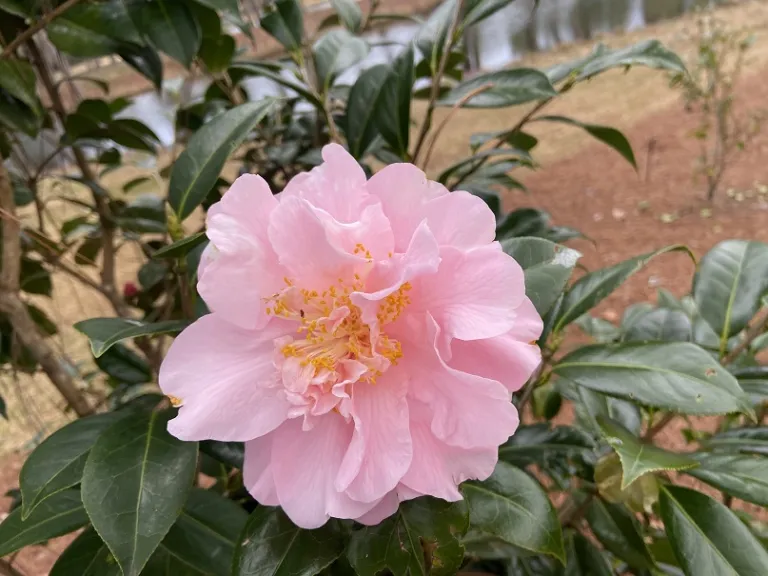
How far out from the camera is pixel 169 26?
82 centimetres

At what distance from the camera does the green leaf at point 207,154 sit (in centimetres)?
67

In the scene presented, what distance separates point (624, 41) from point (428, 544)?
6326mm

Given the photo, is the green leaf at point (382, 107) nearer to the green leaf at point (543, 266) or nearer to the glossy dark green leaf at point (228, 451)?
the green leaf at point (543, 266)

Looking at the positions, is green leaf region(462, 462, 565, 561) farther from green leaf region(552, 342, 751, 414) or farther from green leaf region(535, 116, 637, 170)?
green leaf region(535, 116, 637, 170)

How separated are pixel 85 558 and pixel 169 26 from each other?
677 mm

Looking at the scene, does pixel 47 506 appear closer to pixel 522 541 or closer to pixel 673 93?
pixel 522 541

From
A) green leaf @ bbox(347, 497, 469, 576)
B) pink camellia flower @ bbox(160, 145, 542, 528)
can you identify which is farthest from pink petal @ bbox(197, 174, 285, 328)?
green leaf @ bbox(347, 497, 469, 576)

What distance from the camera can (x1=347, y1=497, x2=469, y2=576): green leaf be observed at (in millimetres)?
503

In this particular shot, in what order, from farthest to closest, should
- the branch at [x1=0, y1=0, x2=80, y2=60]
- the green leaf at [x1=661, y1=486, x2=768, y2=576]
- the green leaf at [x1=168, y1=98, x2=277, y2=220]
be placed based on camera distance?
the branch at [x1=0, y1=0, x2=80, y2=60]
the green leaf at [x1=168, y1=98, x2=277, y2=220]
the green leaf at [x1=661, y1=486, x2=768, y2=576]

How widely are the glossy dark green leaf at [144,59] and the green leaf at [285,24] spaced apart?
0.19 metres

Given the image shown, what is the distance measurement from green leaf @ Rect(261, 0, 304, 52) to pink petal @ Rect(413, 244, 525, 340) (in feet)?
Answer: 1.96

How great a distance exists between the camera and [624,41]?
5805mm

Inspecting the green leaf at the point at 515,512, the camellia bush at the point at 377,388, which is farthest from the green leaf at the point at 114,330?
the green leaf at the point at 515,512

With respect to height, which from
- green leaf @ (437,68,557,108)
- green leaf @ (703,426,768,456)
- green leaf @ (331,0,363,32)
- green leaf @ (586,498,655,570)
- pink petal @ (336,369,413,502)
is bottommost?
green leaf @ (586,498,655,570)
